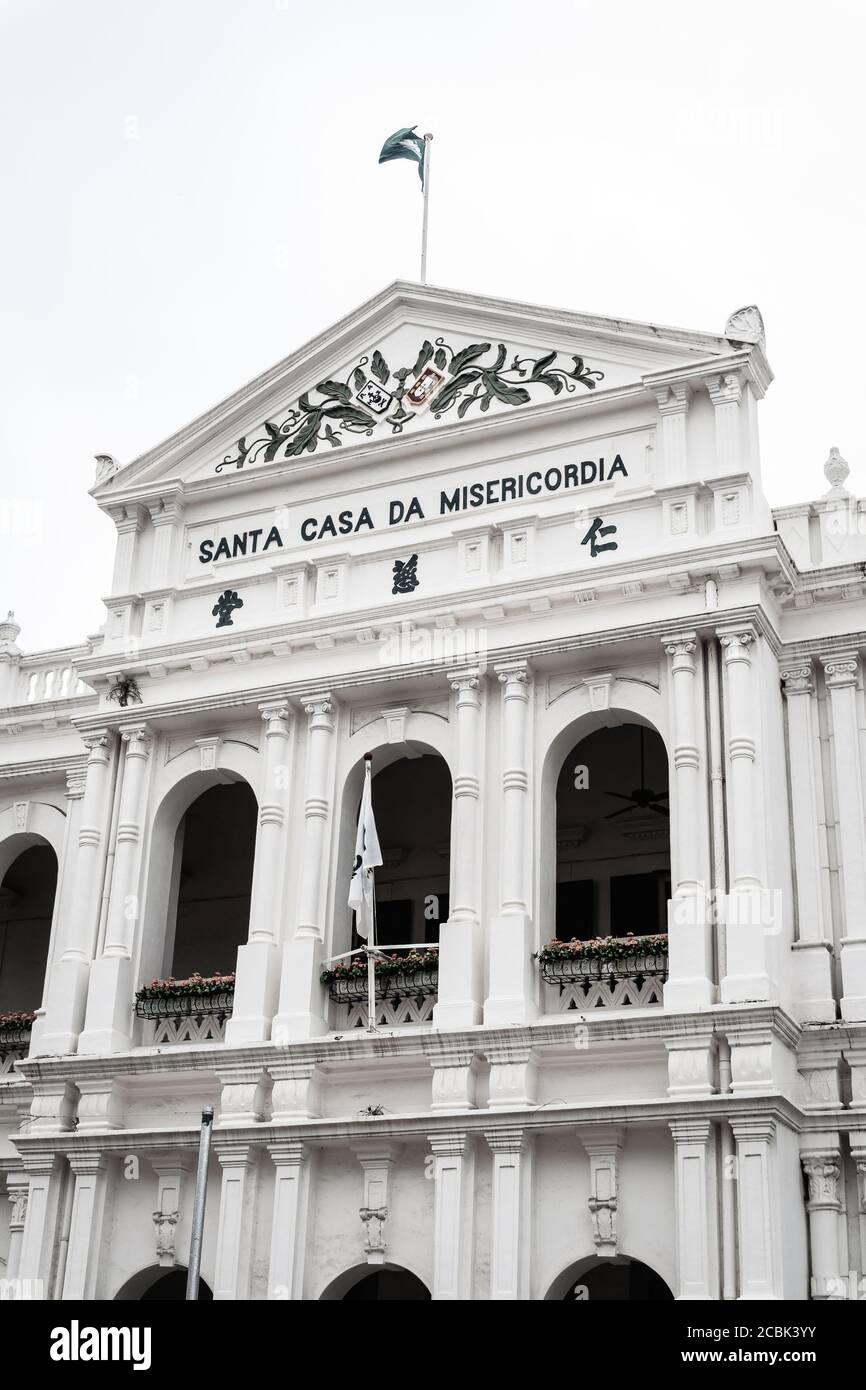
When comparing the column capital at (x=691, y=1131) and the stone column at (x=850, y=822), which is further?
the stone column at (x=850, y=822)

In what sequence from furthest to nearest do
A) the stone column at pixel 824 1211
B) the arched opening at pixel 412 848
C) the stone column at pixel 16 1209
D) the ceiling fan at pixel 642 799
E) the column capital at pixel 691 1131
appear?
the arched opening at pixel 412 848 < the ceiling fan at pixel 642 799 < the stone column at pixel 16 1209 < the stone column at pixel 824 1211 < the column capital at pixel 691 1131

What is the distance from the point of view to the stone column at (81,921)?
23.0m

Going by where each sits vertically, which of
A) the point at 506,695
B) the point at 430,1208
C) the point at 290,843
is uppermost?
the point at 506,695

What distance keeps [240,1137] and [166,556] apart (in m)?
8.99

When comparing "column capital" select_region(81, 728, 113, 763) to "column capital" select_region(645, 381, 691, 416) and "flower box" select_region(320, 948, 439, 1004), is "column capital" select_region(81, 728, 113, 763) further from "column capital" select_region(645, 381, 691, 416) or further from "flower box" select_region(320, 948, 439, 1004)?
"column capital" select_region(645, 381, 691, 416)

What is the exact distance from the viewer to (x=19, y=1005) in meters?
28.6

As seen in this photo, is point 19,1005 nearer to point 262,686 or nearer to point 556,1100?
point 262,686

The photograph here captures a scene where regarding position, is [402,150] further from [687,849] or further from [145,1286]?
[145,1286]

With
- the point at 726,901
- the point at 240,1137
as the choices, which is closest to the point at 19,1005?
the point at 240,1137

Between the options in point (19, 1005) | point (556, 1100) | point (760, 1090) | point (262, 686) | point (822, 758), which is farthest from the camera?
point (19, 1005)

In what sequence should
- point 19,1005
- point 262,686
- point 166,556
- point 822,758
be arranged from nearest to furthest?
1. point 822,758
2. point 262,686
3. point 166,556
4. point 19,1005

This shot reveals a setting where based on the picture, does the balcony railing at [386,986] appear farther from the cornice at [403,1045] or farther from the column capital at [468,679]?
the column capital at [468,679]

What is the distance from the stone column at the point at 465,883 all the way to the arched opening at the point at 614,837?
8.01 ft

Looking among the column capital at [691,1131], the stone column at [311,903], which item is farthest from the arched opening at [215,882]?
the column capital at [691,1131]
